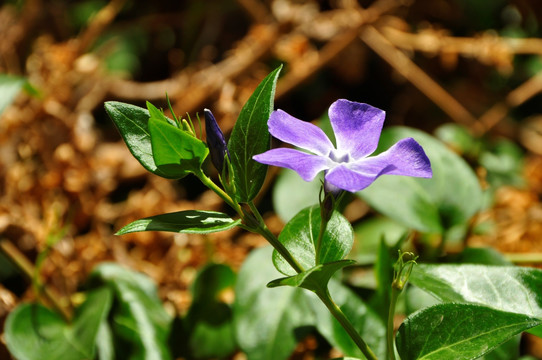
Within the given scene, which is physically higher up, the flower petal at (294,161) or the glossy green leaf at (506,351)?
the flower petal at (294,161)

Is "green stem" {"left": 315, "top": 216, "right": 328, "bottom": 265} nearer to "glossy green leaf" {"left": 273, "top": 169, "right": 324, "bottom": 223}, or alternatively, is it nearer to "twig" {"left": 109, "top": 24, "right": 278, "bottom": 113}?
"glossy green leaf" {"left": 273, "top": 169, "right": 324, "bottom": 223}

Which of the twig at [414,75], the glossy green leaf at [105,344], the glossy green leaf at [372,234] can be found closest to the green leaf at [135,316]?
Result: the glossy green leaf at [105,344]

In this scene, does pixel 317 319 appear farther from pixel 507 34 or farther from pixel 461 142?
pixel 507 34

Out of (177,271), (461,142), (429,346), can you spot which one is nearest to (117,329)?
(177,271)

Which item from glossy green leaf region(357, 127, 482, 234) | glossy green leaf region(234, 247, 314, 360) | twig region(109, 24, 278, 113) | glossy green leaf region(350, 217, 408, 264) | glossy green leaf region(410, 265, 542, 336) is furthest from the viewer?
twig region(109, 24, 278, 113)

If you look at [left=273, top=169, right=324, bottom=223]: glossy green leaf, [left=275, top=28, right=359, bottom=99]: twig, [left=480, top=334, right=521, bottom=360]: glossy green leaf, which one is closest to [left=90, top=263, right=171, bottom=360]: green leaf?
[left=273, top=169, right=324, bottom=223]: glossy green leaf

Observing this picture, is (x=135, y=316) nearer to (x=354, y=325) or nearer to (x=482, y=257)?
(x=354, y=325)

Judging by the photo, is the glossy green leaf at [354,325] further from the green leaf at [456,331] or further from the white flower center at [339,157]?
the white flower center at [339,157]
